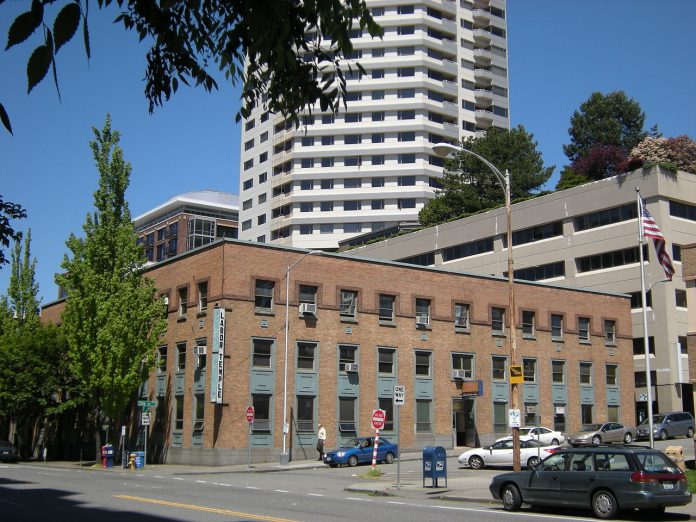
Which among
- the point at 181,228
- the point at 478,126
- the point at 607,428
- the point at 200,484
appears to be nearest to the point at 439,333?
the point at 607,428

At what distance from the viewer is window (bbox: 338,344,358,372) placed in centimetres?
4447

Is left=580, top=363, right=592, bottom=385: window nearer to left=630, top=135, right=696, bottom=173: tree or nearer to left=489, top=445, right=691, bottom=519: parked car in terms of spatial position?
left=630, top=135, right=696, bottom=173: tree

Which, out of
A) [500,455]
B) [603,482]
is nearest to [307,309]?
[500,455]

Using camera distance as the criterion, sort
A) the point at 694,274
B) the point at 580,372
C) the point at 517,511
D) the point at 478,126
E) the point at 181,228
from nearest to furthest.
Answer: the point at 517,511
the point at 694,274
the point at 580,372
the point at 478,126
the point at 181,228

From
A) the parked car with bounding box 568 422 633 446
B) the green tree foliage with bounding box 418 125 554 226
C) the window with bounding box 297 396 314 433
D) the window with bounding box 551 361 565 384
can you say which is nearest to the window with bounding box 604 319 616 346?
the window with bounding box 551 361 565 384

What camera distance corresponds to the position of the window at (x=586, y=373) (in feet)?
174

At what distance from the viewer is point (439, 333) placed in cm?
4794

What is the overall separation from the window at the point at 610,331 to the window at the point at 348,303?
19752 millimetres

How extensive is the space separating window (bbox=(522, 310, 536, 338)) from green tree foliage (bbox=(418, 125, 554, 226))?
34.5m

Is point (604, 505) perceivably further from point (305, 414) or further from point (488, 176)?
point (488, 176)

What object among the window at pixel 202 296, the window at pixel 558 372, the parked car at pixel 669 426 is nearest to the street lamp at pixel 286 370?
the window at pixel 202 296

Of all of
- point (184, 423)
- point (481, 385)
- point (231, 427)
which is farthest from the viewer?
point (481, 385)

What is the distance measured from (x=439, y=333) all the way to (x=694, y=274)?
63.5ft

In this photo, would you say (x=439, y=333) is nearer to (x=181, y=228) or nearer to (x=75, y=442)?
(x=75, y=442)
